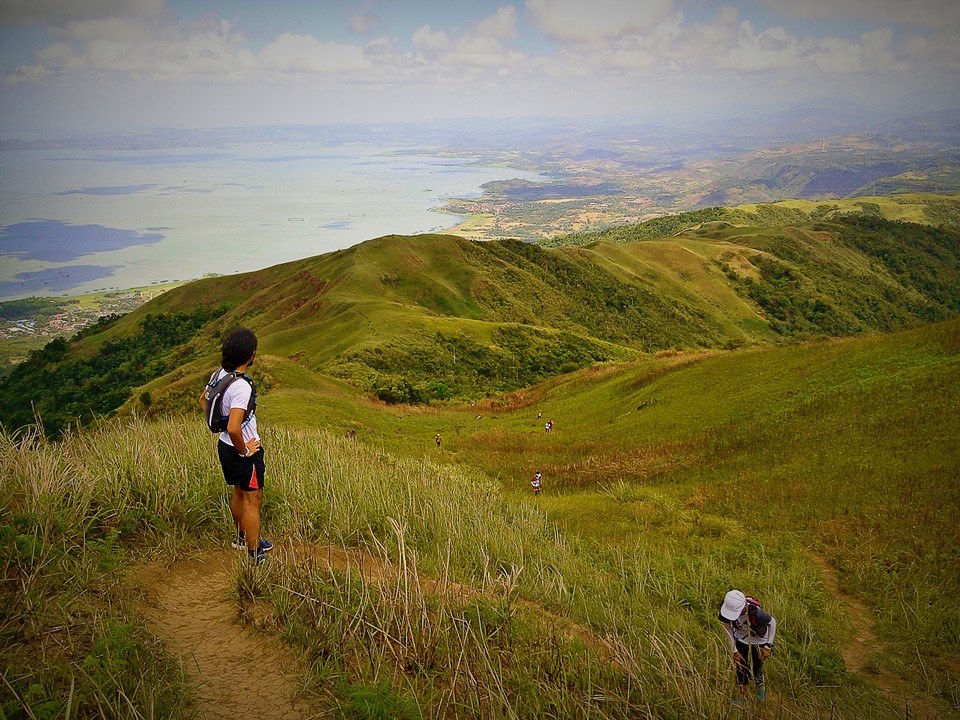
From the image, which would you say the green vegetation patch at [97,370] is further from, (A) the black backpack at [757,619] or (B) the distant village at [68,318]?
(B) the distant village at [68,318]

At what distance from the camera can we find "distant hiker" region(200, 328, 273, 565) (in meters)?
5.63

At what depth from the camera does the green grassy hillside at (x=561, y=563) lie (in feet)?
12.9

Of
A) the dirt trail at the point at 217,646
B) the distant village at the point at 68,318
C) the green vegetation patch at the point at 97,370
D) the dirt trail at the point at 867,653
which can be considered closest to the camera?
the dirt trail at the point at 217,646

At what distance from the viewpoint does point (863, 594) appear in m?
8.20

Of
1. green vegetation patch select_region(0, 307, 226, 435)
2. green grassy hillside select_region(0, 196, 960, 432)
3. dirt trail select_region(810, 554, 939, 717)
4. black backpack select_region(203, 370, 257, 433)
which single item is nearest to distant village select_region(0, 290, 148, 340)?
green grassy hillside select_region(0, 196, 960, 432)

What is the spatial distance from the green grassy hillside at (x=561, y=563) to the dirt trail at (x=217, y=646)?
0.64 ft

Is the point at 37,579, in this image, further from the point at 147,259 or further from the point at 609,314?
the point at 147,259

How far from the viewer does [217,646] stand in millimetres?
4441

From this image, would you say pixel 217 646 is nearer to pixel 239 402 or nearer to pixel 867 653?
pixel 239 402

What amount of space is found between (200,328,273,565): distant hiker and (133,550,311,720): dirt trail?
39 centimetres

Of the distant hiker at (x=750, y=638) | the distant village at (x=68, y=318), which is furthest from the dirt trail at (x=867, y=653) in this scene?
the distant village at (x=68, y=318)

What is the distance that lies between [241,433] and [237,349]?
0.90 m

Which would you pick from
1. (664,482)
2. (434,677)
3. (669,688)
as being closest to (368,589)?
(434,677)

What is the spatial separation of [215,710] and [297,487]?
3.78 meters
